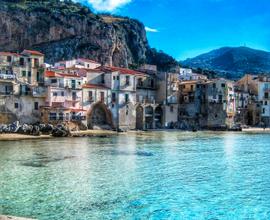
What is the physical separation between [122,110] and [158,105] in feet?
37.8

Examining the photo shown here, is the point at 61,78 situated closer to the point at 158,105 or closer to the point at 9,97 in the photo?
the point at 9,97

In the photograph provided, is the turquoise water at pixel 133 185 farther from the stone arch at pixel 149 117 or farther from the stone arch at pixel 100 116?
the stone arch at pixel 149 117

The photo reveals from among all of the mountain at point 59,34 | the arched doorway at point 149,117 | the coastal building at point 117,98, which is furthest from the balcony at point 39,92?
the mountain at point 59,34

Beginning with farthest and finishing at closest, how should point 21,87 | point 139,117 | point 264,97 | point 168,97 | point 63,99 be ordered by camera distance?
point 264,97 < point 168,97 < point 139,117 < point 63,99 < point 21,87

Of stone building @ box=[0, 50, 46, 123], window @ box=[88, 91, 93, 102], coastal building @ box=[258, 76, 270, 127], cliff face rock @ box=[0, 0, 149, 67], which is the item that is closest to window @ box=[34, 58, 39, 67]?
stone building @ box=[0, 50, 46, 123]

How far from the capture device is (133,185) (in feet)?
89.0

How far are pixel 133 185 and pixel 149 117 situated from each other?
64.1m

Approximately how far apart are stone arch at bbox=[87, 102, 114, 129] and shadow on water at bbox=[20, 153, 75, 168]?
36.1 meters

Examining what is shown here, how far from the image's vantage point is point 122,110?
83250 millimetres

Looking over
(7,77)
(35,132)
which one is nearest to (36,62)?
(7,77)

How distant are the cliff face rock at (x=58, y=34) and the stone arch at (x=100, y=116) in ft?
154

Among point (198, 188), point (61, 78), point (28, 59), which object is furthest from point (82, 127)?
point (198, 188)

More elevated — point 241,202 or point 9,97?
point 9,97

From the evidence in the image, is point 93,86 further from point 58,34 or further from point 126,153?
point 58,34
